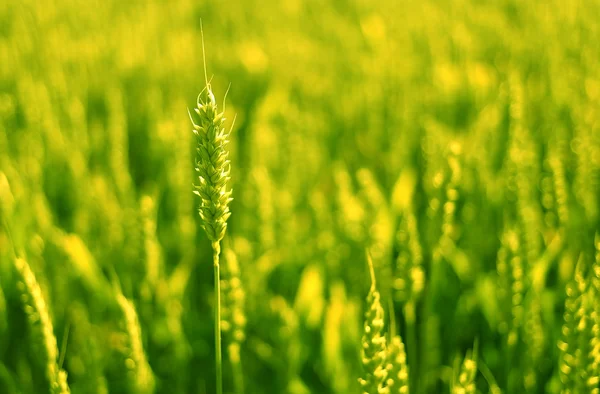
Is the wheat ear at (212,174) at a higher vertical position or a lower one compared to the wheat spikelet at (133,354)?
higher

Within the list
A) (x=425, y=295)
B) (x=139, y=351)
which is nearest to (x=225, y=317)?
(x=139, y=351)

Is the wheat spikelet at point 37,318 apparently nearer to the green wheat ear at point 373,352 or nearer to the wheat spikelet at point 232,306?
the wheat spikelet at point 232,306

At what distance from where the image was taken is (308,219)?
1.33m

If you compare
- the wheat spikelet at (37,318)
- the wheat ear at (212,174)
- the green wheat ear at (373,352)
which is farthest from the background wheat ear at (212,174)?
the wheat spikelet at (37,318)

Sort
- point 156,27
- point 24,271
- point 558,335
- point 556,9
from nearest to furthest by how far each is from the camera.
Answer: point 24,271 → point 558,335 → point 556,9 → point 156,27

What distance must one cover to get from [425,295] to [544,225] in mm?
473

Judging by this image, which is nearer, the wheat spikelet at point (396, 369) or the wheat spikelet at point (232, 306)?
the wheat spikelet at point (396, 369)

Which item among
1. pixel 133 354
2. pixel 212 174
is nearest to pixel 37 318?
pixel 133 354

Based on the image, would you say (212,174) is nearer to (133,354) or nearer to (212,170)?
(212,170)

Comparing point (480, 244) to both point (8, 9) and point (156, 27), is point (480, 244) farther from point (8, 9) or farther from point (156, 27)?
point (8, 9)

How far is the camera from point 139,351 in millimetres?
688

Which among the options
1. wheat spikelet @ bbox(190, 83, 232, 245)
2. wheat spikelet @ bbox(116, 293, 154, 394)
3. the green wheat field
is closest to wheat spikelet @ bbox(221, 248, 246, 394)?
the green wheat field

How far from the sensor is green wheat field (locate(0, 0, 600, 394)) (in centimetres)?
72

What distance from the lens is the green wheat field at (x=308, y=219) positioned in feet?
2.38
